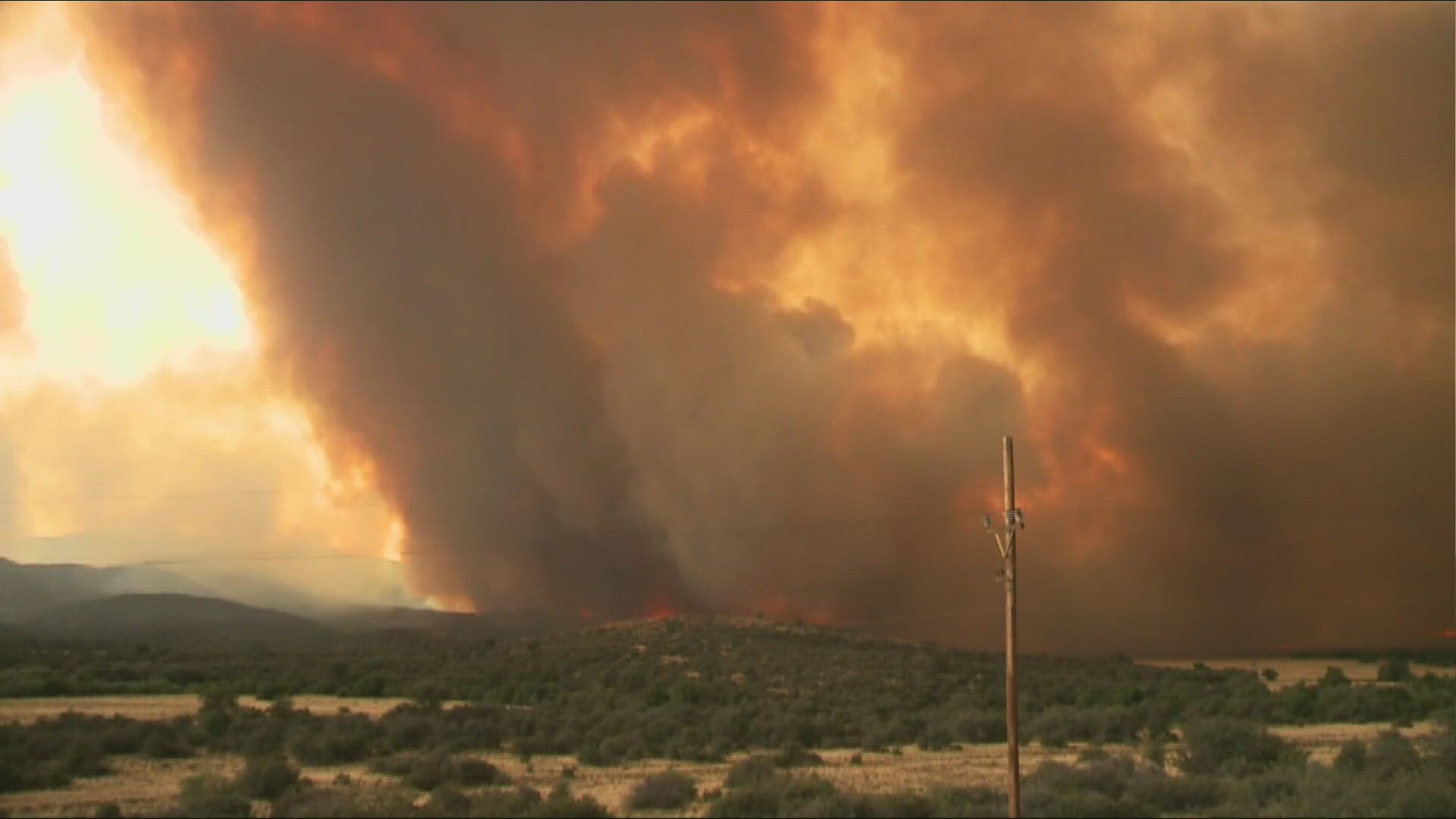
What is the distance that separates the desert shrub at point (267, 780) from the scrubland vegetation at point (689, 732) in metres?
0.05

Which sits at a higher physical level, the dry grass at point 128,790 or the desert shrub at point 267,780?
the desert shrub at point 267,780

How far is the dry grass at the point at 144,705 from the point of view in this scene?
130 ft

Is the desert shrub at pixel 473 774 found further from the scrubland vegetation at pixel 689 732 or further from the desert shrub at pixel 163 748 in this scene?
the desert shrub at pixel 163 748

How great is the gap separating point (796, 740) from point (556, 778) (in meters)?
12.6

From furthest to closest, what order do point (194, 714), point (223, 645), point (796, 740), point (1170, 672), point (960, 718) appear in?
point (1170, 672) < point (223, 645) < point (960, 718) < point (796, 740) < point (194, 714)

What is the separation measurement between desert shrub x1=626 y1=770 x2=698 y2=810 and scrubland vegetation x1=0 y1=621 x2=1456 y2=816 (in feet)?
0.17

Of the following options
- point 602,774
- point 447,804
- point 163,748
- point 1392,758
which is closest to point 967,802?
point 447,804

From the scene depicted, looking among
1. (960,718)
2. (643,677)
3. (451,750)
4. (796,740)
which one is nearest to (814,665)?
(643,677)

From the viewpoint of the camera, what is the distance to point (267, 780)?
2639cm

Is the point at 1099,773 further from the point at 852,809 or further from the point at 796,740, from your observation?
the point at 796,740

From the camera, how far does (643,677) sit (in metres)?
60.9

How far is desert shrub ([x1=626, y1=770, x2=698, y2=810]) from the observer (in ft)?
86.4

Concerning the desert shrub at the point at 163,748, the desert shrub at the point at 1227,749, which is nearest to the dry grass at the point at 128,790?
the desert shrub at the point at 163,748

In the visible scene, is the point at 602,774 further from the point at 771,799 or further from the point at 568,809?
the point at 568,809
